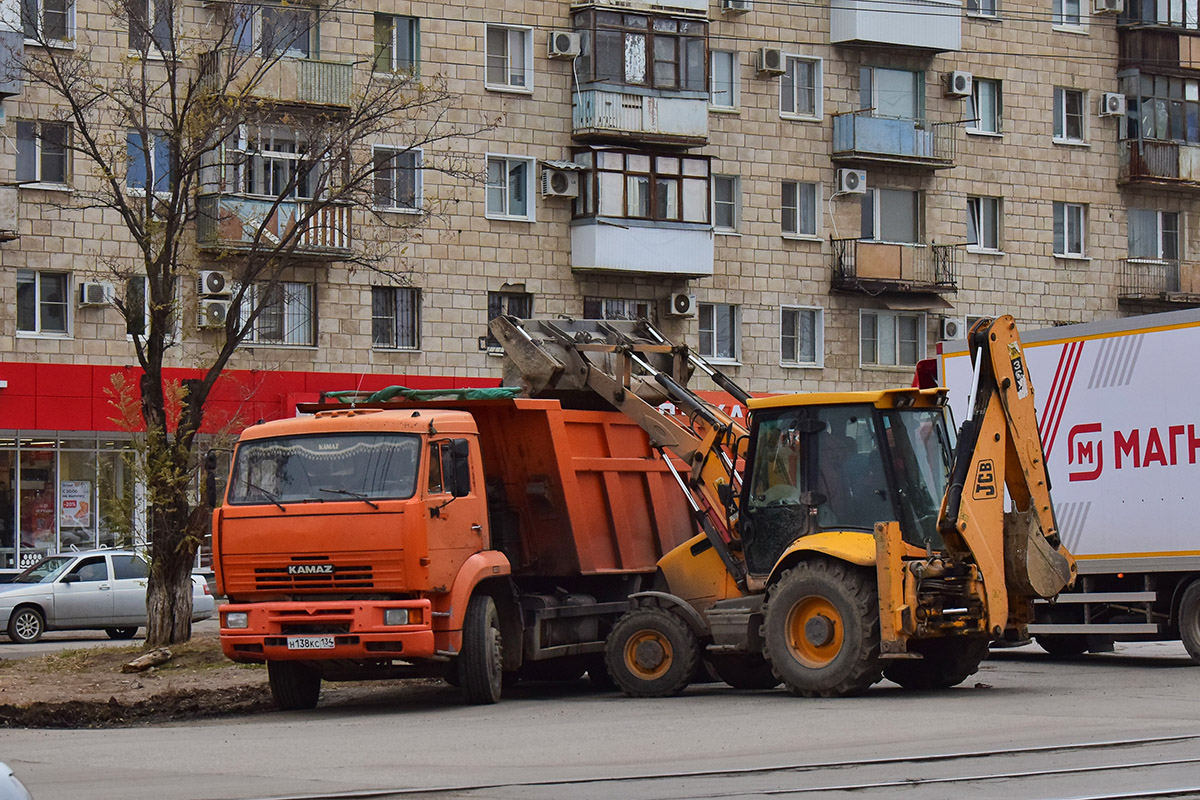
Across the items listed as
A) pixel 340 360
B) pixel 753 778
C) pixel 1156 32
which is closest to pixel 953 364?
pixel 753 778

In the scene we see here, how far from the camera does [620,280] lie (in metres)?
42.8

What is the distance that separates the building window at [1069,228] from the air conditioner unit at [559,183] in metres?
14.2

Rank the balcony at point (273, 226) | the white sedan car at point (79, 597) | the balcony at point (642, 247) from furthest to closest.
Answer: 1. the balcony at point (642, 247)
2. the balcony at point (273, 226)
3. the white sedan car at point (79, 597)

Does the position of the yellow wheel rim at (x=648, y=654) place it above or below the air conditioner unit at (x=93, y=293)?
below

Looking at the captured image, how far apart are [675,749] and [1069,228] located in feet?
128

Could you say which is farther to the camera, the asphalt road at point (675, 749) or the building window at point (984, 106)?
the building window at point (984, 106)

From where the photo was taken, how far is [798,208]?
45281 mm

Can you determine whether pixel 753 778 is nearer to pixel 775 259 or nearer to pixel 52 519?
pixel 52 519

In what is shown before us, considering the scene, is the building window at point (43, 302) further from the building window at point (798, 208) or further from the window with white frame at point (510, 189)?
Result: the building window at point (798, 208)

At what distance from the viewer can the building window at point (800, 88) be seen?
45031 mm

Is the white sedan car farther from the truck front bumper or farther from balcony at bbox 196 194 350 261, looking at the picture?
the truck front bumper

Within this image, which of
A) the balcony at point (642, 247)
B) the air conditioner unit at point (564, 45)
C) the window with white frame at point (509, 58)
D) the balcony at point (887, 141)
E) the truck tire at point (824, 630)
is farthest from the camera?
the balcony at point (887, 141)

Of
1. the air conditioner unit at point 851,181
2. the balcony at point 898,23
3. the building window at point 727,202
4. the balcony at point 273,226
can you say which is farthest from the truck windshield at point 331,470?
the balcony at point 898,23

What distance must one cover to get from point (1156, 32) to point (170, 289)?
33.8 meters
